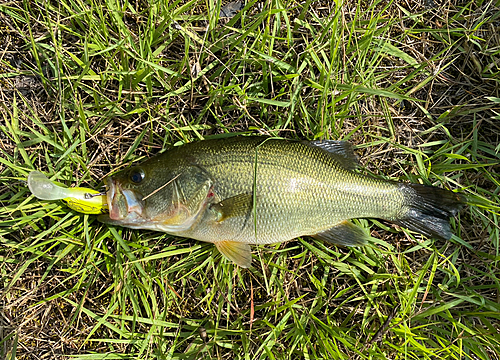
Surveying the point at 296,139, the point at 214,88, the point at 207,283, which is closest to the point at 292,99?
the point at 296,139

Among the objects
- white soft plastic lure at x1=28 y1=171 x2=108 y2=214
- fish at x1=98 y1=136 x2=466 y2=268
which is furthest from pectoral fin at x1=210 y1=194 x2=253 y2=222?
white soft plastic lure at x1=28 y1=171 x2=108 y2=214

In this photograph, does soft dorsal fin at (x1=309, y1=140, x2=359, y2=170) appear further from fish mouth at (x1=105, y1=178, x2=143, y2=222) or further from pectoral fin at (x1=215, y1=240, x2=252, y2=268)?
fish mouth at (x1=105, y1=178, x2=143, y2=222)

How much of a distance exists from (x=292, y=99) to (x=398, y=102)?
3.36 feet

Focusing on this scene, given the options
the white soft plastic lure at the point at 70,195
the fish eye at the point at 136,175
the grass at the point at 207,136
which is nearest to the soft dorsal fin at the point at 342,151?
the grass at the point at 207,136

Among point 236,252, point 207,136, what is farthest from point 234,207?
point 207,136

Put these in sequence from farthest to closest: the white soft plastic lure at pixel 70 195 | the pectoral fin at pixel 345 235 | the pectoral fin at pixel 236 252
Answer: the pectoral fin at pixel 345 235 → the pectoral fin at pixel 236 252 → the white soft plastic lure at pixel 70 195

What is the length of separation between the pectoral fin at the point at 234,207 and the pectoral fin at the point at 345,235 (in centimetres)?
68

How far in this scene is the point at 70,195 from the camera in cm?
234

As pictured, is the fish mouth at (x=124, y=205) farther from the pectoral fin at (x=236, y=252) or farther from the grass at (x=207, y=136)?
the pectoral fin at (x=236, y=252)

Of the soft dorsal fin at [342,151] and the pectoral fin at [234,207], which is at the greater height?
the soft dorsal fin at [342,151]

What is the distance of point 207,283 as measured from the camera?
8.63 feet

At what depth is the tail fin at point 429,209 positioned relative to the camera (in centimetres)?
260

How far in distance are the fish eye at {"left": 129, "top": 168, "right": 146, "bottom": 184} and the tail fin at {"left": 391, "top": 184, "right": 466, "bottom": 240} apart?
209cm

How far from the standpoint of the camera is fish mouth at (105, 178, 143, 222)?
2.29 m
